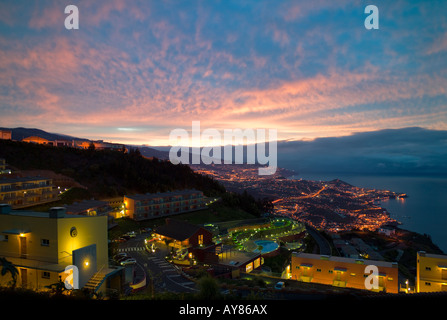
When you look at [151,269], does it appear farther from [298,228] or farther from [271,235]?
[298,228]

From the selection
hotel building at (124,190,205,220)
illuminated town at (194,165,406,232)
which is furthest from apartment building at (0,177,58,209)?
illuminated town at (194,165,406,232)

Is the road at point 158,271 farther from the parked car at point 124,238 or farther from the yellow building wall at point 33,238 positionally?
the yellow building wall at point 33,238

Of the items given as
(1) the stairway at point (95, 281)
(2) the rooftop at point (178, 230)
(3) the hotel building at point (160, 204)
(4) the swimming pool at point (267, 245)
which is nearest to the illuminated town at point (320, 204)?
(3) the hotel building at point (160, 204)

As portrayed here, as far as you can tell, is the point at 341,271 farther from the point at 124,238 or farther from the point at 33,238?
the point at 124,238

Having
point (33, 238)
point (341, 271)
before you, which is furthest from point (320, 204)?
point (33, 238)

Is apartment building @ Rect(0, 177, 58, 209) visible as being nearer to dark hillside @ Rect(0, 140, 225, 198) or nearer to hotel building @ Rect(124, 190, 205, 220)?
dark hillside @ Rect(0, 140, 225, 198)
